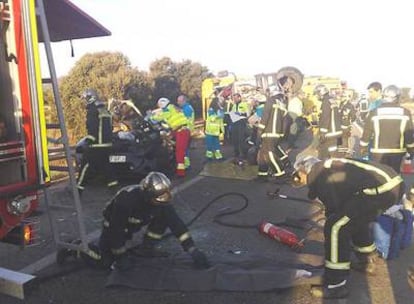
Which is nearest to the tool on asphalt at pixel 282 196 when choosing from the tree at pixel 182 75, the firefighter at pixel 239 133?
the firefighter at pixel 239 133

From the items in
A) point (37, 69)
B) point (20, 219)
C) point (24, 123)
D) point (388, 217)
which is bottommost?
point (388, 217)

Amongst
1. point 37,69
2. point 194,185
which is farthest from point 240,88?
point 37,69

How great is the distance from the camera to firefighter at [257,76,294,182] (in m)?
8.82

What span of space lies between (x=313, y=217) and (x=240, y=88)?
511 inches

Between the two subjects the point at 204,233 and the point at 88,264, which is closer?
the point at 88,264

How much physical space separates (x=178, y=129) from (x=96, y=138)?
2.36 m

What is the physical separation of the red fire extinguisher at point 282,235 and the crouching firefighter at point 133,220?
114cm

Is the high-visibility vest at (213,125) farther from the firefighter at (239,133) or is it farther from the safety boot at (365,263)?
the safety boot at (365,263)

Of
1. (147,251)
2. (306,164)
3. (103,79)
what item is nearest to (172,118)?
(147,251)

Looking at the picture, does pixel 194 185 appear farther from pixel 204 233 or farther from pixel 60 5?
pixel 60 5

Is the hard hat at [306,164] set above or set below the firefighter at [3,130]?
below

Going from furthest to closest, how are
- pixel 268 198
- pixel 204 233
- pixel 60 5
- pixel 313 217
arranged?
pixel 268 198 → pixel 313 217 → pixel 204 233 → pixel 60 5

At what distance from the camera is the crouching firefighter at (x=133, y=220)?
4.36 meters

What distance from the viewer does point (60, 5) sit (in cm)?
415
